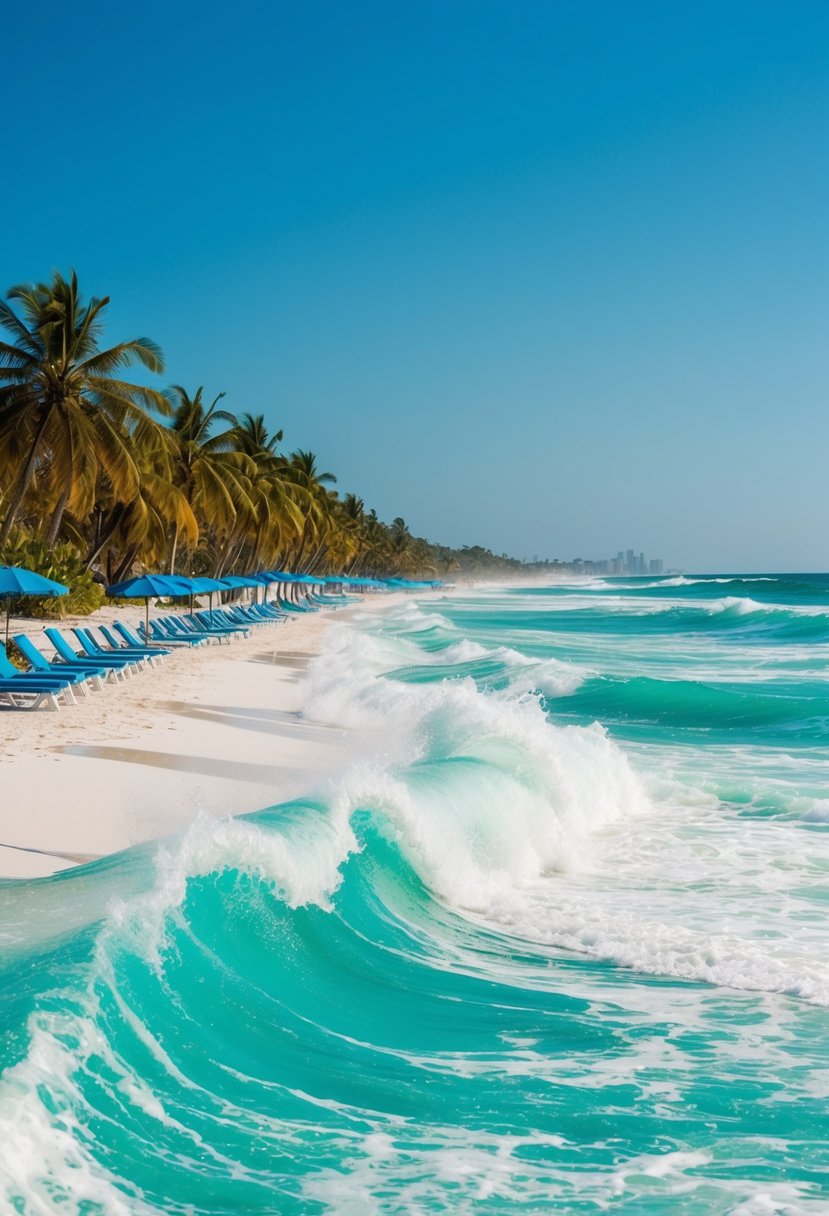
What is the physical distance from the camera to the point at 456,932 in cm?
710

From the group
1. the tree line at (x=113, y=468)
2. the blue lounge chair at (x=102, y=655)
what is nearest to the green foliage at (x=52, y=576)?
the tree line at (x=113, y=468)

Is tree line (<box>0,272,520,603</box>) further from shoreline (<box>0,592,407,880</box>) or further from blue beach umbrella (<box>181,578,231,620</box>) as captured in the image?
shoreline (<box>0,592,407,880</box>)

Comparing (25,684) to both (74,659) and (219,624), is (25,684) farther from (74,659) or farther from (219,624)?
(219,624)

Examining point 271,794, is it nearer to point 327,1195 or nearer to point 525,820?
point 525,820

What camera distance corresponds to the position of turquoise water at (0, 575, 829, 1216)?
367cm

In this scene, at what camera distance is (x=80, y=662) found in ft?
59.2

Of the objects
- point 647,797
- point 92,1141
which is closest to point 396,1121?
point 92,1141

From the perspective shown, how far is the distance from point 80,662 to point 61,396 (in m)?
12.9

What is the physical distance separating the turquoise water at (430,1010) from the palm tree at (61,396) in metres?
20.5

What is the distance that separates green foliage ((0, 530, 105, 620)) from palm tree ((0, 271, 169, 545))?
1.14 m

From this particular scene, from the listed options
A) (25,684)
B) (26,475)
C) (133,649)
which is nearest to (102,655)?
(133,649)

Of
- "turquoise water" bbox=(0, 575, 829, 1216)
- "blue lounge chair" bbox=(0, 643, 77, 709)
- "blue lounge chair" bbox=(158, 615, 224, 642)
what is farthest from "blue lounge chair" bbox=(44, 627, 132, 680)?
"blue lounge chair" bbox=(158, 615, 224, 642)

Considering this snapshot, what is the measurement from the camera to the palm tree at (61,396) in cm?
2820

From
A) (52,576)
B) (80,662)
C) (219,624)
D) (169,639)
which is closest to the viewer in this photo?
(80,662)
